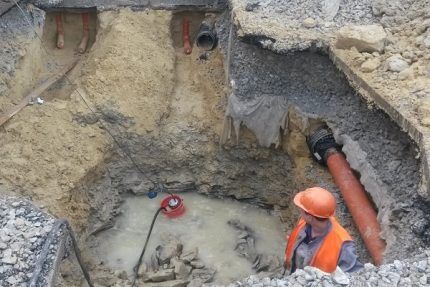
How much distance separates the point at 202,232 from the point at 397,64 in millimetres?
3522

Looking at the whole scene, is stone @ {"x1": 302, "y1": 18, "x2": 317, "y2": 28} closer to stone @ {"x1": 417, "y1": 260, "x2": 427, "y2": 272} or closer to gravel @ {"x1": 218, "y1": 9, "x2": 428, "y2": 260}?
gravel @ {"x1": 218, "y1": 9, "x2": 428, "y2": 260}

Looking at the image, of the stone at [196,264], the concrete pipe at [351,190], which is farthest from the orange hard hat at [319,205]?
the stone at [196,264]

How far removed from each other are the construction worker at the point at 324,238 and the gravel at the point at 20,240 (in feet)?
7.47

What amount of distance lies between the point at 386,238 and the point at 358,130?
1577 millimetres

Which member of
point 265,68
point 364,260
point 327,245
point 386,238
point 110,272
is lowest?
point 110,272

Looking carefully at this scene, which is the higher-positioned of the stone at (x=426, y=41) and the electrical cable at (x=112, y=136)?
the stone at (x=426, y=41)

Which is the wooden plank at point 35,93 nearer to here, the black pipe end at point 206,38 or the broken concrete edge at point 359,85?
the black pipe end at point 206,38

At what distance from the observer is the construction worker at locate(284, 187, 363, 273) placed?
4.54 meters

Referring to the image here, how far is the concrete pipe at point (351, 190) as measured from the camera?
5.69 m

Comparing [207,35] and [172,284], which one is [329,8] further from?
[172,284]

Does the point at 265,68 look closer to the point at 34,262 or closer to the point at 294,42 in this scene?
the point at 294,42

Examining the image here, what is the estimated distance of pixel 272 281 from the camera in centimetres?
426

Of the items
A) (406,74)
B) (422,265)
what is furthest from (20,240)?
(406,74)

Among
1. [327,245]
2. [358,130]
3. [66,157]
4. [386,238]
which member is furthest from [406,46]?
[66,157]
